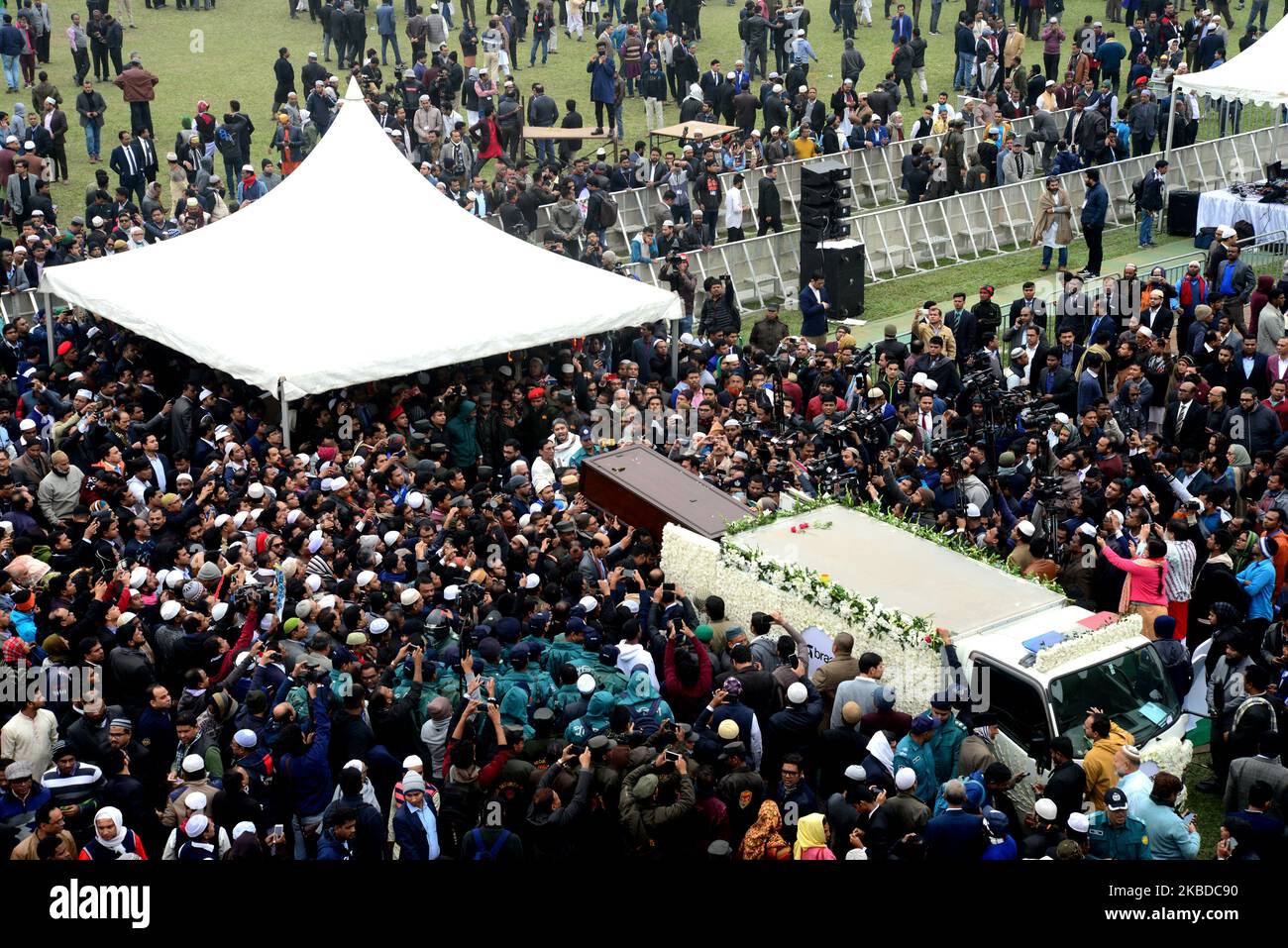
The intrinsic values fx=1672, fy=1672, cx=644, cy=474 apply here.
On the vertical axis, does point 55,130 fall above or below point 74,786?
above

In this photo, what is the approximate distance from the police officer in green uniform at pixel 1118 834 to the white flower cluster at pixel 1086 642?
126 centimetres

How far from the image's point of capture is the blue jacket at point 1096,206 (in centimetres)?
2208

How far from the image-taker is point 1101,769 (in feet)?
32.0

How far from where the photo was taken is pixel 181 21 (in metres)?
35.5

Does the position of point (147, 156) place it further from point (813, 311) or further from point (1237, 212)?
point (1237, 212)

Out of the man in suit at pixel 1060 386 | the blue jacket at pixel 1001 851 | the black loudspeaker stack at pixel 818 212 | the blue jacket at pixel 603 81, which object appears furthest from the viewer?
the blue jacket at pixel 603 81

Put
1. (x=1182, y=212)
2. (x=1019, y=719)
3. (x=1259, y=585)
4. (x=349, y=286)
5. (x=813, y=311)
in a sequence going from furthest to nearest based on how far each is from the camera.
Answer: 1. (x=1182, y=212)
2. (x=813, y=311)
3. (x=349, y=286)
4. (x=1259, y=585)
5. (x=1019, y=719)

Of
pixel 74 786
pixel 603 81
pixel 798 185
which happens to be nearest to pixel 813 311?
pixel 798 185

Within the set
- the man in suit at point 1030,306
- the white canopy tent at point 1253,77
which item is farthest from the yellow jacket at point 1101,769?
the white canopy tent at point 1253,77

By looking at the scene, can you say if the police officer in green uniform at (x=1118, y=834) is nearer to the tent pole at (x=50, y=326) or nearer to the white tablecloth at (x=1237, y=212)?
the tent pole at (x=50, y=326)

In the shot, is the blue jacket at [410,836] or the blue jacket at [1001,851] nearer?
the blue jacket at [1001,851]

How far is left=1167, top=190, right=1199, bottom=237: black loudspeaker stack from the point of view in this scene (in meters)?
24.6

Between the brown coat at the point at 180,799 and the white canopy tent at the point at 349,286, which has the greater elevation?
the white canopy tent at the point at 349,286

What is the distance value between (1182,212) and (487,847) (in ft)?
61.9
